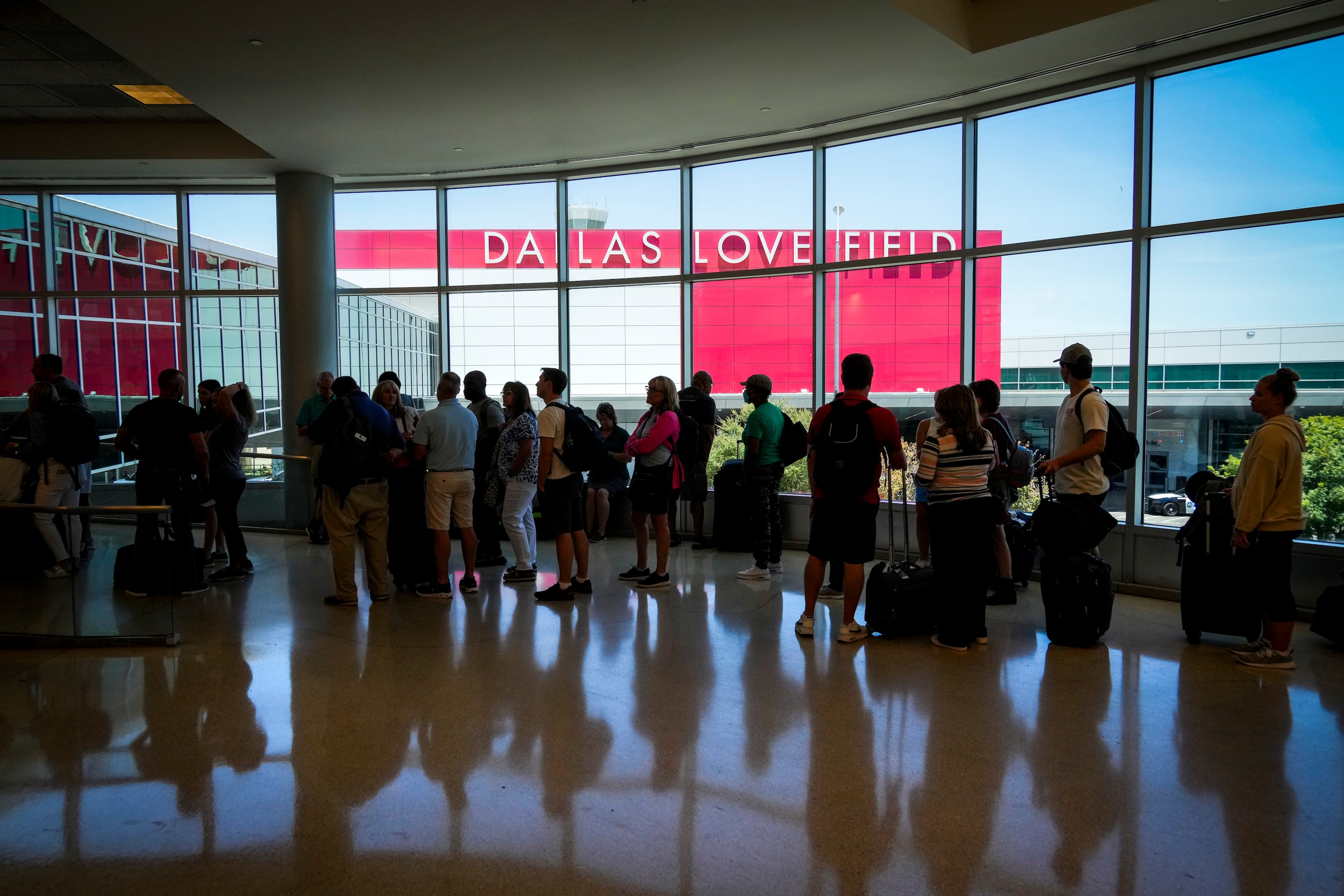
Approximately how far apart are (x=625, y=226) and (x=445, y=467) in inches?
179

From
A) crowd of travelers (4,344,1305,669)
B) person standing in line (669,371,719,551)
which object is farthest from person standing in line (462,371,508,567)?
person standing in line (669,371,719,551)

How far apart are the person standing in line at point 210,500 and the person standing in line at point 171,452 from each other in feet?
0.48

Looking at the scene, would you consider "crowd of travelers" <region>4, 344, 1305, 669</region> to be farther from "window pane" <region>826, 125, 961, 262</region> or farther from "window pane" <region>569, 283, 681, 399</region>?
"window pane" <region>826, 125, 961, 262</region>

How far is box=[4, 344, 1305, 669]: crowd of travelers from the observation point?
4.97m

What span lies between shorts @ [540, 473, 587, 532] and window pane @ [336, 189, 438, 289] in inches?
A: 202

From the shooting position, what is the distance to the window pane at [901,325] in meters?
8.13

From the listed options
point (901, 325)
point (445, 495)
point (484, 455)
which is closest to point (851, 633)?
point (445, 495)

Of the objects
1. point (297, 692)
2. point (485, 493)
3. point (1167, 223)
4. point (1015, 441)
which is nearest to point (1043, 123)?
point (1167, 223)

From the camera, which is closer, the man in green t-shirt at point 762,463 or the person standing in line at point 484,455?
the man in green t-shirt at point 762,463

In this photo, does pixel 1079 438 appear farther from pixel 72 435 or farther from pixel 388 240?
pixel 388 240

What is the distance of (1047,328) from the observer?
7.47m

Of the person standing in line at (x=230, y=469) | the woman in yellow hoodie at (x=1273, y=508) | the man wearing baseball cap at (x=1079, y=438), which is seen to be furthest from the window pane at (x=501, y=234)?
the woman in yellow hoodie at (x=1273, y=508)

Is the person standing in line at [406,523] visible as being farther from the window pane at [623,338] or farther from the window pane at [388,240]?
the window pane at [388,240]

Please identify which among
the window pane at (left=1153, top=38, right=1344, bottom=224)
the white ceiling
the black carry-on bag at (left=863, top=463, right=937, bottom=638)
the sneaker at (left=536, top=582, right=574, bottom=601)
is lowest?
the sneaker at (left=536, top=582, right=574, bottom=601)
